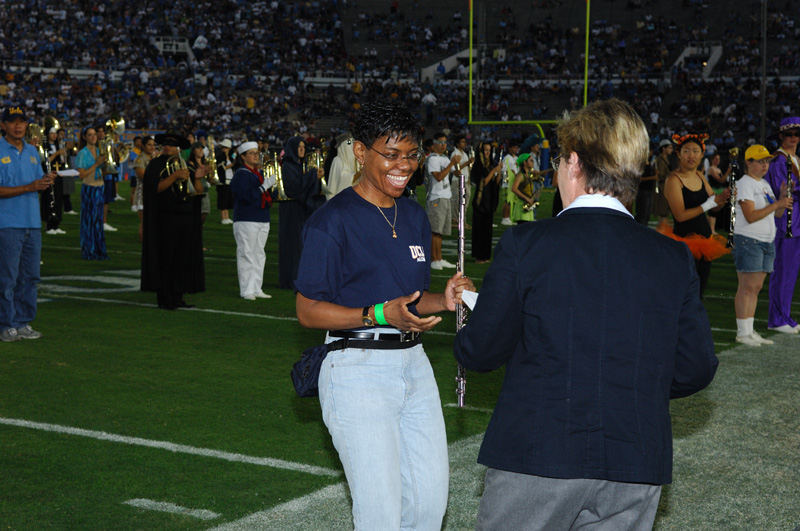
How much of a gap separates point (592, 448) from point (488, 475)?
313 mm

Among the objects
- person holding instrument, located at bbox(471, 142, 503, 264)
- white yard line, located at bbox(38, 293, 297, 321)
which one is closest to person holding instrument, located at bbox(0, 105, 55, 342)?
white yard line, located at bbox(38, 293, 297, 321)

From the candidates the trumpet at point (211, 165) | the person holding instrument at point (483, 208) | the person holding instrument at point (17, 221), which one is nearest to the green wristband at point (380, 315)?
the person holding instrument at point (17, 221)

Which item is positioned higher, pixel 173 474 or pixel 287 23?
pixel 287 23

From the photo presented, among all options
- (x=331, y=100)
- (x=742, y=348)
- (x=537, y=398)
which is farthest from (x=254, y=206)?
(x=331, y=100)

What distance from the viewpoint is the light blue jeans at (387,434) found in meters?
3.04

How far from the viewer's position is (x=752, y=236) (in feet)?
29.6

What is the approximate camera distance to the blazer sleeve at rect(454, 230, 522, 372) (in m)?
2.35

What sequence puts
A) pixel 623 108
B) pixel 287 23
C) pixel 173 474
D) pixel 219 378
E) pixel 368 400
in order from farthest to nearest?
pixel 287 23, pixel 219 378, pixel 173 474, pixel 368 400, pixel 623 108

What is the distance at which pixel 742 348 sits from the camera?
881 cm

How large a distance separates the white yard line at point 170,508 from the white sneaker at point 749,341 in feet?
19.8

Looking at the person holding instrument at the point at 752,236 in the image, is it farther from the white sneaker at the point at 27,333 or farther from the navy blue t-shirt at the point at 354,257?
the white sneaker at the point at 27,333

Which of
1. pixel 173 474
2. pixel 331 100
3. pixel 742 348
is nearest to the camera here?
pixel 173 474

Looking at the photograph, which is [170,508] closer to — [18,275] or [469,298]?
[469,298]

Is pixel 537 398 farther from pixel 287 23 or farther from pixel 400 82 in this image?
pixel 287 23
